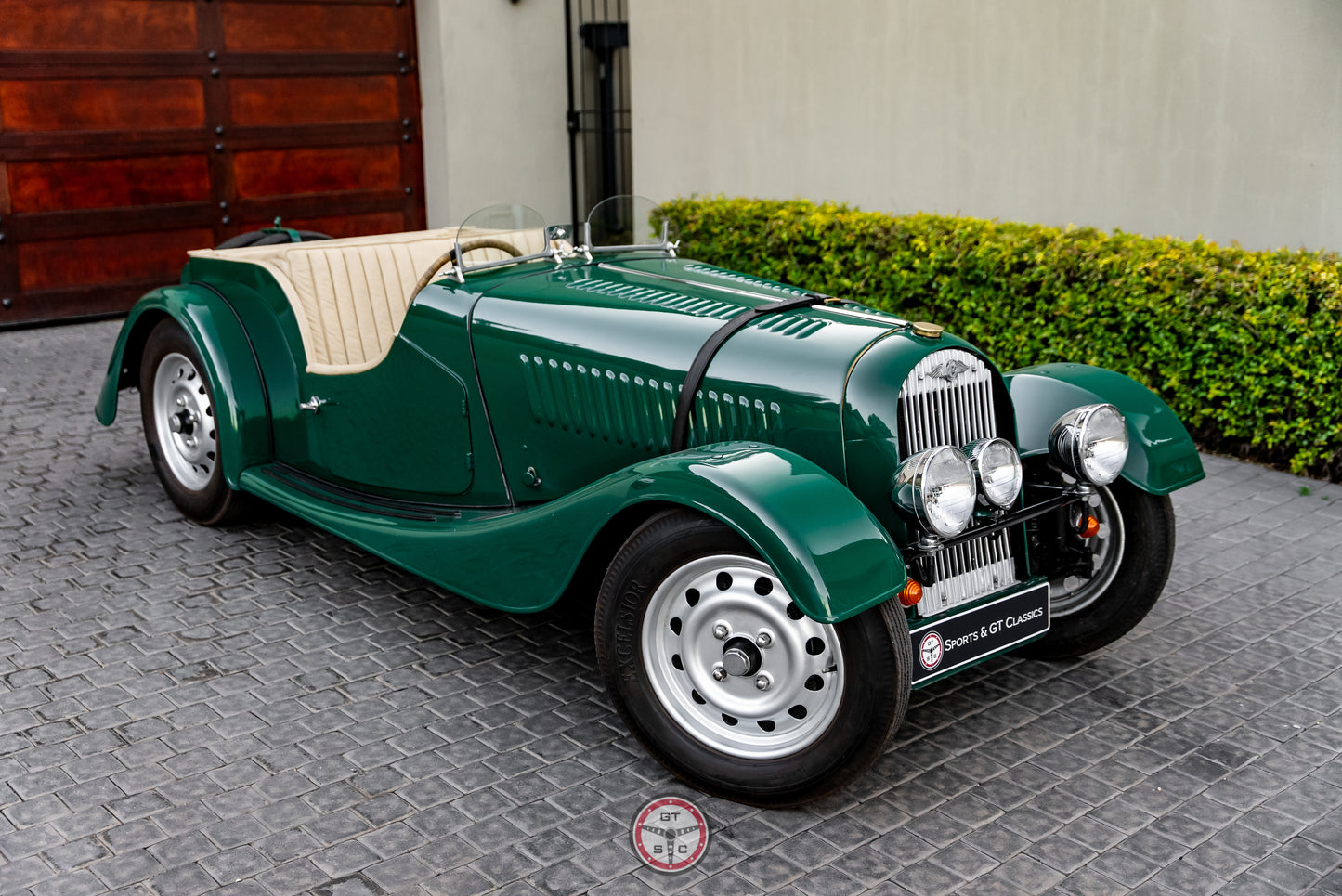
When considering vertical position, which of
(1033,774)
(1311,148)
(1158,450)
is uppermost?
(1311,148)

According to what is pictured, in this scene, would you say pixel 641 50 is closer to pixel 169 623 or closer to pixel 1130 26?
pixel 1130 26

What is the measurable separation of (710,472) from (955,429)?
0.88 metres

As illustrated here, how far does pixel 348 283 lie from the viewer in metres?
5.11

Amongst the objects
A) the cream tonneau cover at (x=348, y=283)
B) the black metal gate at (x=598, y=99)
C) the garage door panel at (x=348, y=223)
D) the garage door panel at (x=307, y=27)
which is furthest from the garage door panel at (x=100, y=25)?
the cream tonneau cover at (x=348, y=283)

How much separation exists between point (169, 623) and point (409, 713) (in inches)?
46.1

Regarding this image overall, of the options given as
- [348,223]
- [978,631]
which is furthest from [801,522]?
[348,223]

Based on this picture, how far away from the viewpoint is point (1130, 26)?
23.5 ft

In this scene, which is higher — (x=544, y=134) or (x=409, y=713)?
(x=544, y=134)

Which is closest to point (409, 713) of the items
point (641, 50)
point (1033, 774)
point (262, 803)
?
point (262, 803)

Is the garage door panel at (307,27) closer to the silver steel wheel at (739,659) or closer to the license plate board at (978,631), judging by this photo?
the silver steel wheel at (739,659)

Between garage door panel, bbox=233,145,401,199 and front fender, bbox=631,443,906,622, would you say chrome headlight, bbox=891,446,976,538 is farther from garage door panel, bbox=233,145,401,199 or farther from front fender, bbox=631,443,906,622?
garage door panel, bbox=233,145,401,199

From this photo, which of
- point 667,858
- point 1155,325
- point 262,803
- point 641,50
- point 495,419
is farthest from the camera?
point 641,50

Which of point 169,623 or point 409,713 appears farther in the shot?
point 169,623

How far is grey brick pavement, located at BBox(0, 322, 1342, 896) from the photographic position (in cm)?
285
